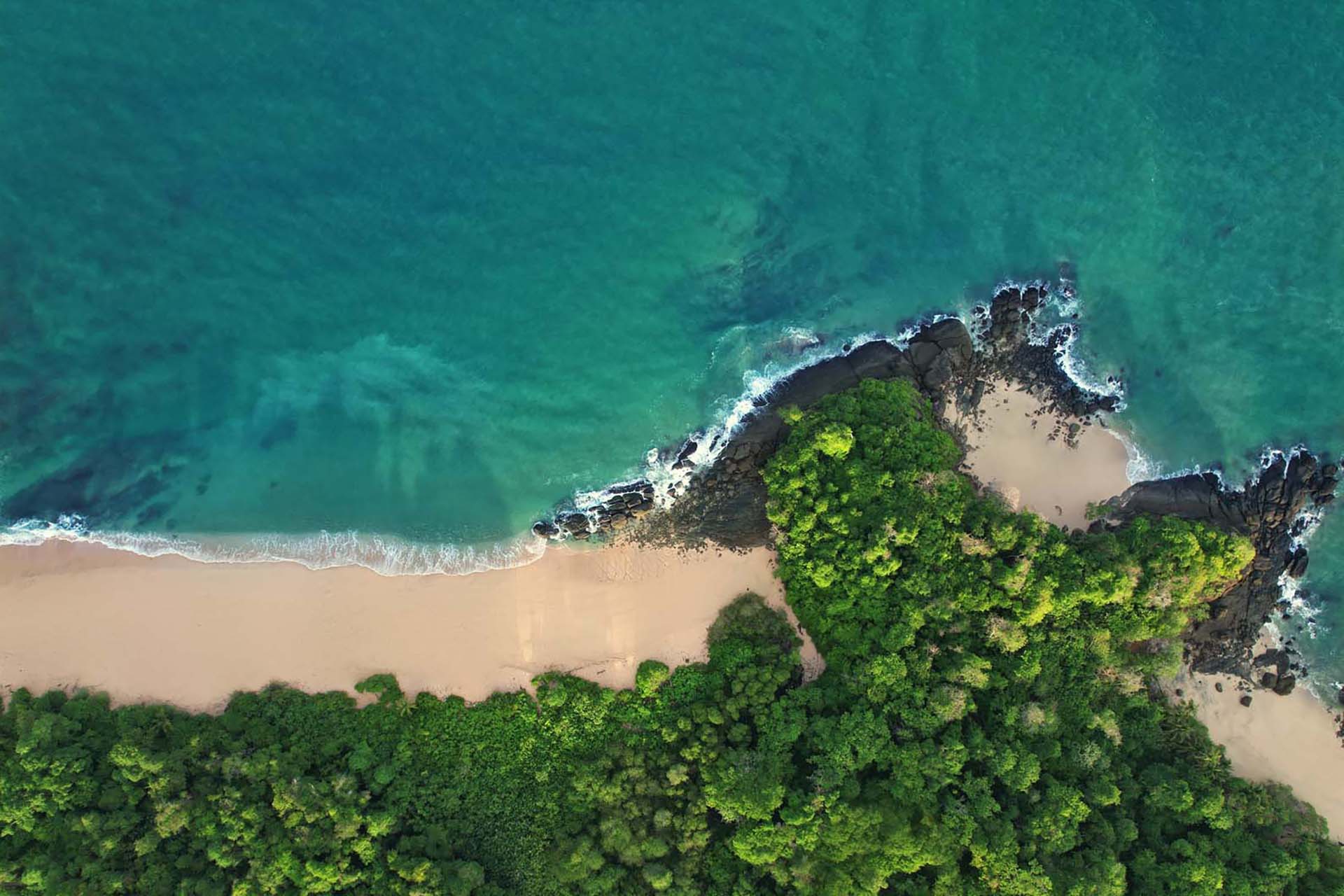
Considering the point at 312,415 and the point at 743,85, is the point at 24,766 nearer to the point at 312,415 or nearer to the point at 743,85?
the point at 312,415

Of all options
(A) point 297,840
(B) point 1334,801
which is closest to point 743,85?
(A) point 297,840

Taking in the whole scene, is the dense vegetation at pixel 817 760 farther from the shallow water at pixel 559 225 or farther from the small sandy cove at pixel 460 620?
the shallow water at pixel 559 225

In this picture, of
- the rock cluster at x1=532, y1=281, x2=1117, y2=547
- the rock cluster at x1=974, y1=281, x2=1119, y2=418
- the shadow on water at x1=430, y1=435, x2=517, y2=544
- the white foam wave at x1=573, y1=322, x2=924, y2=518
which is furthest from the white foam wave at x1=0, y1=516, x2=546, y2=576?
the rock cluster at x1=974, y1=281, x2=1119, y2=418

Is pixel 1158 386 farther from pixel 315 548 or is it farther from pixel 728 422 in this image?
pixel 315 548

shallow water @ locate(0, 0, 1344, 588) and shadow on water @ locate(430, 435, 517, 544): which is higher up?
shallow water @ locate(0, 0, 1344, 588)

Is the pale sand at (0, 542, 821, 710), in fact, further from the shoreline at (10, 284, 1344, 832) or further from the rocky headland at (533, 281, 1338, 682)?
the rocky headland at (533, 281, 1338, 682)

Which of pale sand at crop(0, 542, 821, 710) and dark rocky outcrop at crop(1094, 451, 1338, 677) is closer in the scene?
pale sand at crop(0, 542, 821, 710)
